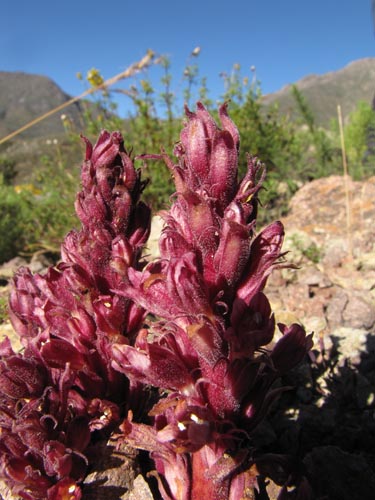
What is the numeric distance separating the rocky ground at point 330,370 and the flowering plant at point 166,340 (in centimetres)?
21

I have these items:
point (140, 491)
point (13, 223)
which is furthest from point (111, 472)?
point (13, 223)

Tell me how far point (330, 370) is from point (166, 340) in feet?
5.61

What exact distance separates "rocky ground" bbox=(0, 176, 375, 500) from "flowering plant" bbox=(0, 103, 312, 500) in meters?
0.21

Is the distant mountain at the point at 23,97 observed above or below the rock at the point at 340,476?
above

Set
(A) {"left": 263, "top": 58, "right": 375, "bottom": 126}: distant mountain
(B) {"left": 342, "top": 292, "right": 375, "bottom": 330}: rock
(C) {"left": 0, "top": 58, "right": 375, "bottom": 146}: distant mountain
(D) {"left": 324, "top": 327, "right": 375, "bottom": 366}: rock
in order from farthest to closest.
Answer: (C) {"left": 0, "top": 58, "right": 375, "bottom": 146}: distant mountain < (A) {"left": 263, "top": 58, "right": 375, "bottom": 126}: distant mountain < (B) {"left": 342, "top": 292, "right": 375, "bottom": 330}: rock < (D) {"left": 324, "top": 327, "right": 375, "bottom": 366}: rock

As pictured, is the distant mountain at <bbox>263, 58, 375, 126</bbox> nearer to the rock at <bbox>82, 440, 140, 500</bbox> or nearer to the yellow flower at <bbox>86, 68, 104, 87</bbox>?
the yellow flower at <bbox>86, 68, 104, 87</bbox>

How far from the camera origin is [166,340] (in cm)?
164

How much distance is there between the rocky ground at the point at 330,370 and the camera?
2.04 metres

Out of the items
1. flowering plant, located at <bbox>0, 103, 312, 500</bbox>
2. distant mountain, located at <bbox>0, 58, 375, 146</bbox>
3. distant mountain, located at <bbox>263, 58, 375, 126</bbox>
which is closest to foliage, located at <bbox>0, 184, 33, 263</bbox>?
flowering plant, located at <bbox>0, 103, 312, 500</bbox>

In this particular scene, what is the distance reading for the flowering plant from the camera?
4.95 ft

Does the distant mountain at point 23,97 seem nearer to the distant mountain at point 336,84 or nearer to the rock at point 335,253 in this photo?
the distant mountain at point 336,84

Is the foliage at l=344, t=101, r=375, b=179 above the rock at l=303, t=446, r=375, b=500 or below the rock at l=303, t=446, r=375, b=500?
above

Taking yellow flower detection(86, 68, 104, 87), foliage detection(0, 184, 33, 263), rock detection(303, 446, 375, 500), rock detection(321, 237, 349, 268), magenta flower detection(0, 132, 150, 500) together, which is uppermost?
yellow flower detection(86, 68, 104, 87)

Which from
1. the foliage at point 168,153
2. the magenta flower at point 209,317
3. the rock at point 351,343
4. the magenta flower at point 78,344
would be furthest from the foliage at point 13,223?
the magenta flower at point 209,317
